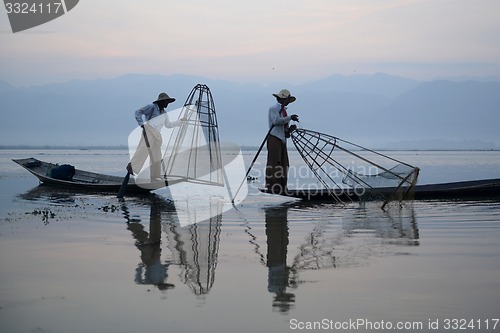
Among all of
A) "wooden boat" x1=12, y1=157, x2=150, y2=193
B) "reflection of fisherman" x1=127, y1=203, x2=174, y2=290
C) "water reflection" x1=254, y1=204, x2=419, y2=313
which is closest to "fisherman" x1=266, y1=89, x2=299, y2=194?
"water reflection" x1=254, y1=204, x2=419, y2=313

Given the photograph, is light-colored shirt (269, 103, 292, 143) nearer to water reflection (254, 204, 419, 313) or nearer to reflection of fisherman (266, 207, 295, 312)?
water reflection (254, 204, 419, 313)

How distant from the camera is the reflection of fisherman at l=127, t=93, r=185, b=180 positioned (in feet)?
36.1

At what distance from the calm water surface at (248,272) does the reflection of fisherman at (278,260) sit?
0.04 ft

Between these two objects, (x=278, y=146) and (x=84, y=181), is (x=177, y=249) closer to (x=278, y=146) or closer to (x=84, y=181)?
(x=278, y=146)

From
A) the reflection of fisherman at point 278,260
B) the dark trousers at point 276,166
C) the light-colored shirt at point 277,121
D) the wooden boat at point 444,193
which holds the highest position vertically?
the light-colored shirt at point 277,121

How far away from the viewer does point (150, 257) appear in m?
5.55

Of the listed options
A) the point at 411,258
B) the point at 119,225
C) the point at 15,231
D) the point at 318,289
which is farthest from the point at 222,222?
the point at 318,289

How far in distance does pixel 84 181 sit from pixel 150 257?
10.6 m

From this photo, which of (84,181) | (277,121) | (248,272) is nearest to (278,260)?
(248,272)

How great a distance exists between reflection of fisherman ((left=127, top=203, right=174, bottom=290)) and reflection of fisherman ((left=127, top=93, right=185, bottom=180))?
289 centimetres

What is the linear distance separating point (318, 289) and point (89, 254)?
8.00 feet

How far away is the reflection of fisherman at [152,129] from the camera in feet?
36.1

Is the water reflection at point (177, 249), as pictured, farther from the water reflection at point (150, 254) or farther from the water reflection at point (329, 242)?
the water reflection at point (329, 242)

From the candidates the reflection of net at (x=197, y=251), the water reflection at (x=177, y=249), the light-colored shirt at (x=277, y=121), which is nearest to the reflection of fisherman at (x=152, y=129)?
the light-colored shirt at (x=277, y=121)
